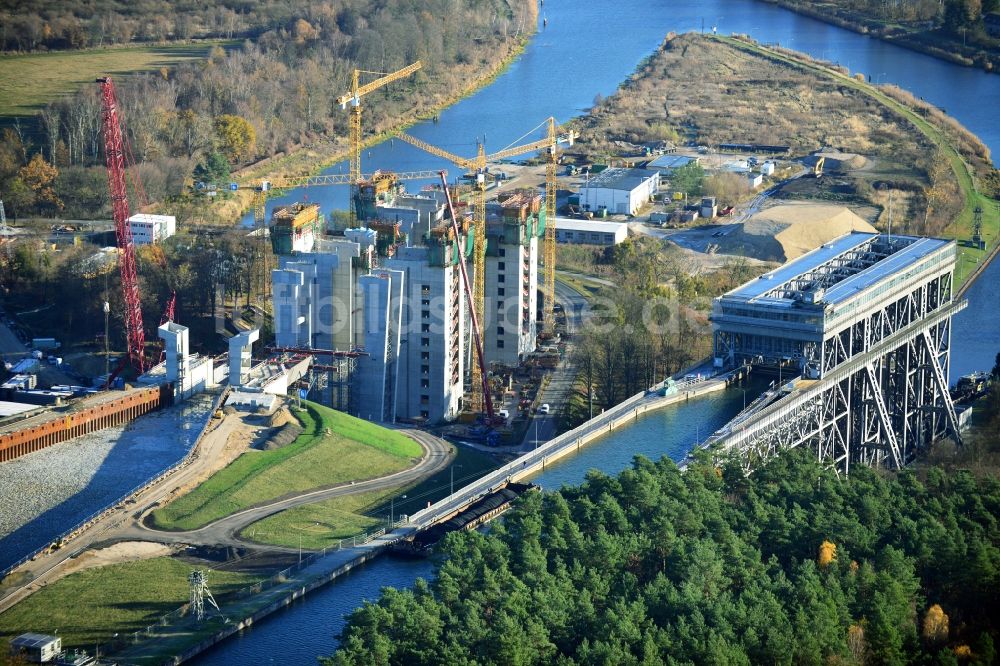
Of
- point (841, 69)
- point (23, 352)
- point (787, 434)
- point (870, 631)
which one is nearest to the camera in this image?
point (870, 631)

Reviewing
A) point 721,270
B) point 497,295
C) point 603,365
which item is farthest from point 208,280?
point 721,270

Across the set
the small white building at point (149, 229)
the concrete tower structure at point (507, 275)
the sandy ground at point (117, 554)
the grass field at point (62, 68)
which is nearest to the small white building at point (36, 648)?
the sandy ground at point (117, 554)

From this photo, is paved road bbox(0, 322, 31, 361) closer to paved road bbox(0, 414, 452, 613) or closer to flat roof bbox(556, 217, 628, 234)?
paved road bbox(0, 414, 452, 613)

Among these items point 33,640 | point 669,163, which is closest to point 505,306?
point 33,640

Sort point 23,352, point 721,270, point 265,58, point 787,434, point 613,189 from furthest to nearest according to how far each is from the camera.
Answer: point 265,58
point 613,189
point 721,270
point 23,352
point 787,434

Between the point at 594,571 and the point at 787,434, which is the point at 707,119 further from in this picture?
the point at 594,571

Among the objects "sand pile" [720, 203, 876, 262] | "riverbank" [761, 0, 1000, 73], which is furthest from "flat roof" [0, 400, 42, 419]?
"riverbank" [761, 0, 1000, 73]

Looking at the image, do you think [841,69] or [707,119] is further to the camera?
[841,69]

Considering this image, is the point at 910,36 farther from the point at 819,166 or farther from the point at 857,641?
the point at 857,641
